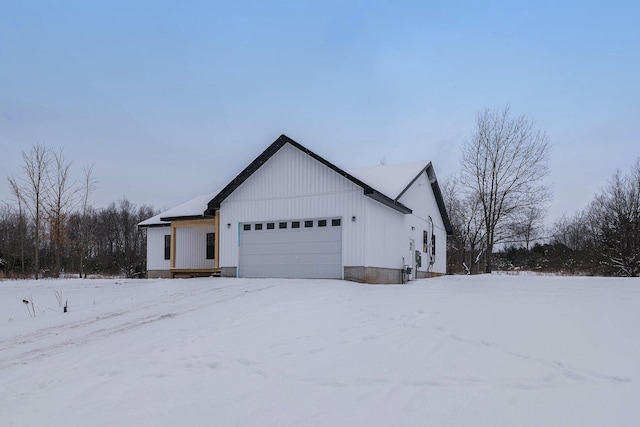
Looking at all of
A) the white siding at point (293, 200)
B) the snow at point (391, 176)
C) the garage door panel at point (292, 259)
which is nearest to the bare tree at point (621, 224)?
the snow at point (391, 176)

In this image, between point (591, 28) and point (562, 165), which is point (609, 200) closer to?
point (562, 165)

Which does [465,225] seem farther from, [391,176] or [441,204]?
[391,176]

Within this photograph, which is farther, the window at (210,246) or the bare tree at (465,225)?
the bare tree at (465,225)

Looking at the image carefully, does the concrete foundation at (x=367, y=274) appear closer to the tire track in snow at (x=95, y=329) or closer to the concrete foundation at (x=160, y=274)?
the tire track in snow at (x=95, y=329)

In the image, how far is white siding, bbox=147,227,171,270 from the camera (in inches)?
840

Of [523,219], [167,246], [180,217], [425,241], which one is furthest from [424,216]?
[523,219]

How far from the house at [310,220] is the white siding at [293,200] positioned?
0.11ft

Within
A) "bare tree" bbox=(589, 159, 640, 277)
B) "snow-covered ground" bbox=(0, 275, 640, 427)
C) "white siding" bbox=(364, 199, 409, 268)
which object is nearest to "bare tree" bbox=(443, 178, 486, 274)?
"bare tree" bbox=(589, 159, 640, 277)

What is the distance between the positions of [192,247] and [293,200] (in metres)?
7.07

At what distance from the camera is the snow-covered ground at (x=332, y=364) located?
13.1ft

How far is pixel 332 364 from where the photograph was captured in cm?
541

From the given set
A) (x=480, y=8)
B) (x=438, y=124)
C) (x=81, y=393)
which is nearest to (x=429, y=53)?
(x=480, y=8)

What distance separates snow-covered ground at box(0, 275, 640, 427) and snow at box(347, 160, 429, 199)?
7.16m

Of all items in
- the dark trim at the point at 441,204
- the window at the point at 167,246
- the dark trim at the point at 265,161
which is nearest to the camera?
the dark trim at the point at 265,161
